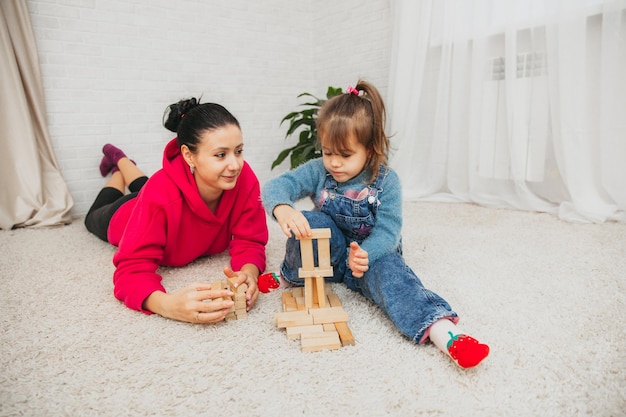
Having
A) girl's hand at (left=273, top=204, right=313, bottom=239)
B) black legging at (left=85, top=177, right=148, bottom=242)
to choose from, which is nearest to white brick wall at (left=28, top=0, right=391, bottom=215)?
black legging at (left=85, top=177, right=148, bottom=242)

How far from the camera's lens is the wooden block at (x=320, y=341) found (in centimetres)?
87

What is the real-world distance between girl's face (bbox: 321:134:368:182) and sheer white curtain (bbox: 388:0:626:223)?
131cm

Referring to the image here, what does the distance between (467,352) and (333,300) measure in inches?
15.6

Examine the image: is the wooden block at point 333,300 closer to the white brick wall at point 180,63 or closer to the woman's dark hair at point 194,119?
the woman's dark hair at point 194,119

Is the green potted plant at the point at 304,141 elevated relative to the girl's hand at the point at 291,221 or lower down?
elevated

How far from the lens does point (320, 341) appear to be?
2.89ft

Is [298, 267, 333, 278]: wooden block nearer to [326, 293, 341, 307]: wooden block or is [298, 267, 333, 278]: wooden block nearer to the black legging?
[326, 293, 341, 307]: wooden block

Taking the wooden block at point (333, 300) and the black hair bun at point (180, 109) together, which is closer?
the wooden block at point (333, 300)

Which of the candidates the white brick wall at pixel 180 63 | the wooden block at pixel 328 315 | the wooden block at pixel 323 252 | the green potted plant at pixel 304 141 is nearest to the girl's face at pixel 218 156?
the wooden block at pixel 323 252

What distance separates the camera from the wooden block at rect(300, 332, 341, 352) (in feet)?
2.86

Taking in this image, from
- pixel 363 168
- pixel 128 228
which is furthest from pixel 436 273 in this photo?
pixel 128 228

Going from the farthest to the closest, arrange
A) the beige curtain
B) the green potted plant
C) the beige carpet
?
the green potted plant < the beige curtain < the beige carpet

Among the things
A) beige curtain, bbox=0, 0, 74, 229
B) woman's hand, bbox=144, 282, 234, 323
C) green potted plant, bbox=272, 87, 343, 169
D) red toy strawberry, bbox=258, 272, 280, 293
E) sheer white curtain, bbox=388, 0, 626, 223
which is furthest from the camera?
green potted plant, bbox=272, 87, 343, 169

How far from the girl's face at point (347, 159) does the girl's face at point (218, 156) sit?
0.27 metres
